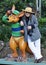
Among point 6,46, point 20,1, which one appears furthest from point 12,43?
point 20,1

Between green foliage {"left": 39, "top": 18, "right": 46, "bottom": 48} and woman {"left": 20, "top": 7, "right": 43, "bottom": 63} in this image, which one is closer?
woman {"left": 20, "top": 7, "right": 43, "bottom": 63}

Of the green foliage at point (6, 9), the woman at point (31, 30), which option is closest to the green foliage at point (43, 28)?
the green foliage at point (6, 9)

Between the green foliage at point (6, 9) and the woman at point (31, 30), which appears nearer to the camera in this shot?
the woman at point (31, 30)

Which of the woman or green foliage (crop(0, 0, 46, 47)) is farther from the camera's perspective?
green foliage (crop(0, 0, 46, 47))

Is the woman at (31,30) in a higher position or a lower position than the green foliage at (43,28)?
higher

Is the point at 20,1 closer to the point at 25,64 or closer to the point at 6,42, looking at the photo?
the point at 6,42

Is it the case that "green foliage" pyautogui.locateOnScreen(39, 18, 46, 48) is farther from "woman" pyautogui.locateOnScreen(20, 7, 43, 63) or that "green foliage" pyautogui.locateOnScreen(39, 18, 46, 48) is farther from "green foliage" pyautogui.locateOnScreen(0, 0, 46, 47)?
"woman" pyautogui.locateOnScreen(20, 7, 43, 63)

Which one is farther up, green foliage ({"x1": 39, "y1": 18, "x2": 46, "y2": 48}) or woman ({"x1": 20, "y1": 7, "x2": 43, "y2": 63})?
woman ({"x1": 20, "y1": 7, "x2": 43, "y2": 63})

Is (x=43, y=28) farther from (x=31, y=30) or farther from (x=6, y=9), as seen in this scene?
(x=31, y=30)

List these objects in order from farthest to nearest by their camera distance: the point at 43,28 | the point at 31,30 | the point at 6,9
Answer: the point at 6,9 → the point at 43,28 → the point at 31,30

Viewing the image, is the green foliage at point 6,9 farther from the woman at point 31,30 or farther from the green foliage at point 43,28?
the woman at point 31,30

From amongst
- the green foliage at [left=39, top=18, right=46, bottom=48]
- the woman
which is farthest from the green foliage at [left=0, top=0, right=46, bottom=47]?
the woman

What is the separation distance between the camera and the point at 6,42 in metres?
3.28

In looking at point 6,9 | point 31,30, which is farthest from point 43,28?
point 31,30
